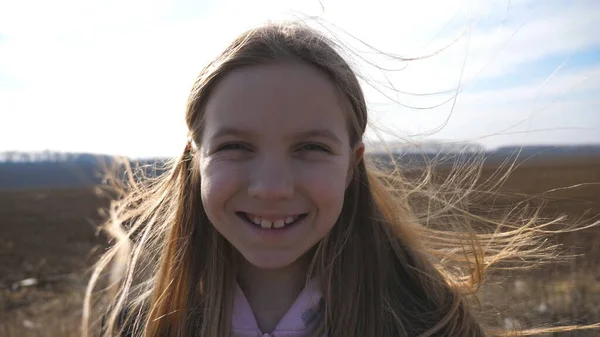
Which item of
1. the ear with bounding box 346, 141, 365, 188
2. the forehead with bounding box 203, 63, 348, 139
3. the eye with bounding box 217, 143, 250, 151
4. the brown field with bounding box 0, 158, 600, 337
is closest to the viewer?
the forehead with bounding box 203, 63, 348, 139

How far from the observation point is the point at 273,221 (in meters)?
1.96

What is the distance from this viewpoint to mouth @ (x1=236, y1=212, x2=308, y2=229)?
1961mm

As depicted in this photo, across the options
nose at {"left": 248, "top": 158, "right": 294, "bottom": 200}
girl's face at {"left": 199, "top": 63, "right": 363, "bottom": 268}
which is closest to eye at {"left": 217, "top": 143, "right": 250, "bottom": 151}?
girl's face at {"left": 199, "top": 63, "right": 363, "bottom": 268}

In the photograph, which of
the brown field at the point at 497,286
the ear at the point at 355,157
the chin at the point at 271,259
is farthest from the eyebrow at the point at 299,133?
the brown field at the point at 497,286

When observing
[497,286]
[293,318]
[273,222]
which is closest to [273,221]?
[273,222]

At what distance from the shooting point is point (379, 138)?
2.42 m

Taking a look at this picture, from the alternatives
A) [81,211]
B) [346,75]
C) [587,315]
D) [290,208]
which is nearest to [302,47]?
[346,75]

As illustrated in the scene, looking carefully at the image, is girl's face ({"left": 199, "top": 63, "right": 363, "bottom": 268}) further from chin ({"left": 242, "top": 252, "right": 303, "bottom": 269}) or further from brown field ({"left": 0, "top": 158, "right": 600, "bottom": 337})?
brown field ({"left": 0, "top": 158, "right": 600, "bottom": 337})

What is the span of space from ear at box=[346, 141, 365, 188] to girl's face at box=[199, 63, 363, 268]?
15cm

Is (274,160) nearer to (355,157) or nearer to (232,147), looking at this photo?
(232,147)

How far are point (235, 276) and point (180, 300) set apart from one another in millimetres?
233

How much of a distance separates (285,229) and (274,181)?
0.21 m

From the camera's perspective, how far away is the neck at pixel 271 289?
2.05 meters

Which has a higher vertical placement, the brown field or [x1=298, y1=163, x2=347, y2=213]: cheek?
[x1=298, y1=163, x2=347, y2=213]: cheek
